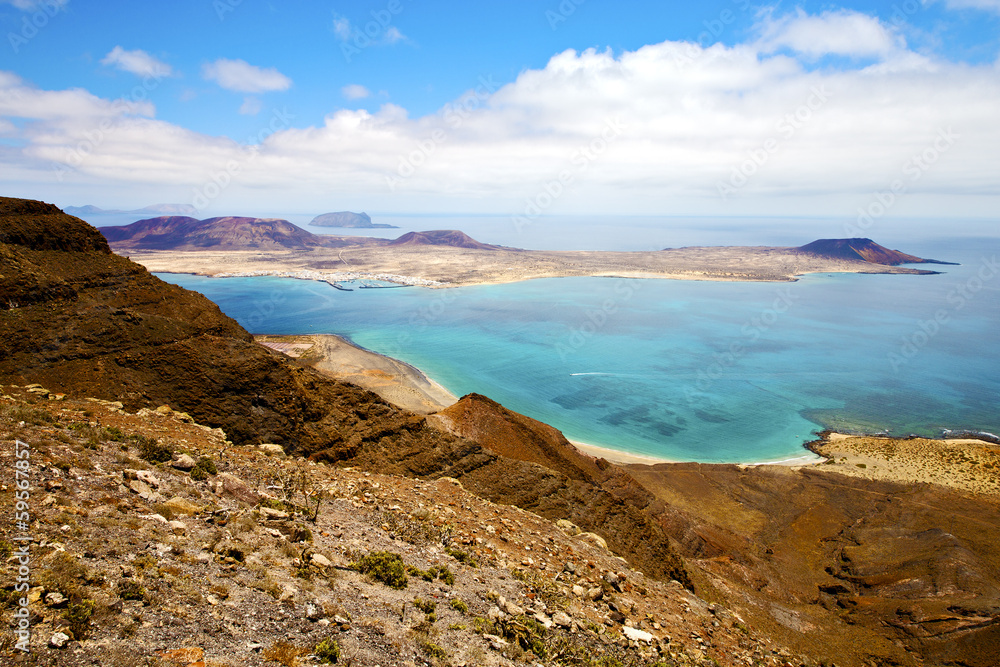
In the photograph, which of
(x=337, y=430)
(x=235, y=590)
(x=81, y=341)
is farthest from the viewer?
(x=337, y=430)

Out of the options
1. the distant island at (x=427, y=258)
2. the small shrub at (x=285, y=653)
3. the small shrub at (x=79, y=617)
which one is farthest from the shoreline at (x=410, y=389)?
the distant island at (x=427, y=258)

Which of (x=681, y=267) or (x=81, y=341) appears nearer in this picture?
(x=81, y=341)

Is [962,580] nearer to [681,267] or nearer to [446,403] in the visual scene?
[446,403]

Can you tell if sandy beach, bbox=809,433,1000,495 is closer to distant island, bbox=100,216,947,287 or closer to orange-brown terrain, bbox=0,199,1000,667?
orange-brown terrain, bbox=0,199,1000,667

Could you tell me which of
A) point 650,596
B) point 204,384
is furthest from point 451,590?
point 204,384

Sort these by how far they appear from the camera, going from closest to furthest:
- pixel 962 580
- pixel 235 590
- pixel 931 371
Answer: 1. pixel 235 590
2. pixel 962 580
3. pixel 931 371

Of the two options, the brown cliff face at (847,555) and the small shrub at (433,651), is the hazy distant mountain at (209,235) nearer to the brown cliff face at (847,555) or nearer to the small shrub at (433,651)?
the brown cliff face at (847,555)

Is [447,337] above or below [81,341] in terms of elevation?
below
